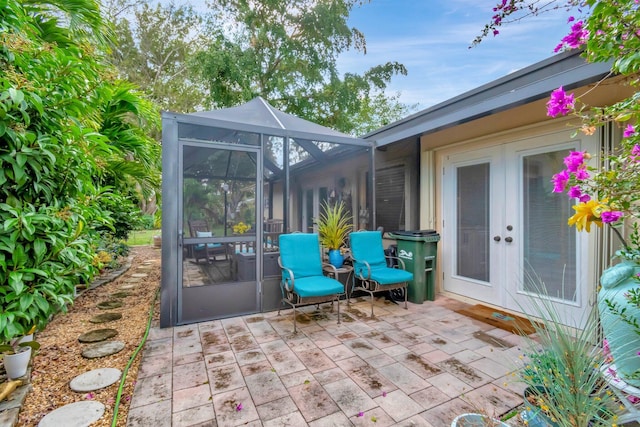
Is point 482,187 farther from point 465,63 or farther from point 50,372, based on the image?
point 50,372

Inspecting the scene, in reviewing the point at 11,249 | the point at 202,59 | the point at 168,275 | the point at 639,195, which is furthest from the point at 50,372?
the point at 202,59

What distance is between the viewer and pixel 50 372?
2.58m

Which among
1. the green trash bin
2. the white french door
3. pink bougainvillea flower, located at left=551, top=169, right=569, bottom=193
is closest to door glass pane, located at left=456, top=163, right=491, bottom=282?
the white french door

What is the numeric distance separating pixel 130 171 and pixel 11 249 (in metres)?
2.85

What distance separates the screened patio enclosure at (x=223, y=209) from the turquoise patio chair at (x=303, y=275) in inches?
14.0

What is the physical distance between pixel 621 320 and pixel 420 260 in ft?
9.76

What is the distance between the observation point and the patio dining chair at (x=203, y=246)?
3715mm

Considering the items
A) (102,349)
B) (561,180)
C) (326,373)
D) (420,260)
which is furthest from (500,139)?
(102,349)

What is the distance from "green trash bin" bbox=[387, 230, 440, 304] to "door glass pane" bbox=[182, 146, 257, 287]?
2.29m

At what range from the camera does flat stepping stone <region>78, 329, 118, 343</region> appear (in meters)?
3.23

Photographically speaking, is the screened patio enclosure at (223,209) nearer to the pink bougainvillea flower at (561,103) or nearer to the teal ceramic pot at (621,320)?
the pink bougainvillea flower at (561,103)

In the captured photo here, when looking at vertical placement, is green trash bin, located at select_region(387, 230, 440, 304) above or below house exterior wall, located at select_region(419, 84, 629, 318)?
below

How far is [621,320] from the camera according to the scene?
1.44 metres

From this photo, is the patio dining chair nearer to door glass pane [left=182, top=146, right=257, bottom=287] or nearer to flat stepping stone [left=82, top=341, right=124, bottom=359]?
door glass pane [left=182, top=146, right=257, bottom=287]
